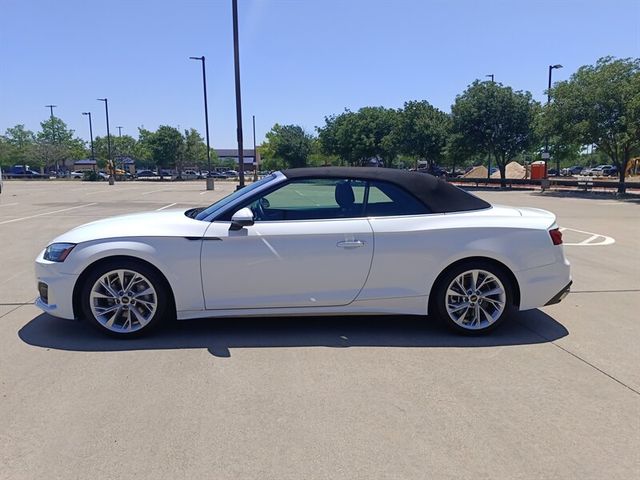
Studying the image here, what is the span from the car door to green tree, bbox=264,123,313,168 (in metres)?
60.1

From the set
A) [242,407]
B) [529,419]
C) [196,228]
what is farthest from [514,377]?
[196,228]

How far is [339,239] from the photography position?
4535mm

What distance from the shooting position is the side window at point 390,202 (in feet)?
15.6

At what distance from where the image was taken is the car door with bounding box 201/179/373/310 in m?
4.50

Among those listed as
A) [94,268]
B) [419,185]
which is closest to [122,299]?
[94,268]

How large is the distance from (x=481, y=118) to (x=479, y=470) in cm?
3600

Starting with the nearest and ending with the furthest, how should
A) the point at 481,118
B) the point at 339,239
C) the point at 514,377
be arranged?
the point at 514,377 < the point at 339,239 < the point at 481,118

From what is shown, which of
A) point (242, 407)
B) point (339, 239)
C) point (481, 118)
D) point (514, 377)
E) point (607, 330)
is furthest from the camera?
point (481, 118)

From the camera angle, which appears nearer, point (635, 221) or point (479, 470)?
point (479, 470)

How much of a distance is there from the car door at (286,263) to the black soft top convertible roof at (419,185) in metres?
0.52

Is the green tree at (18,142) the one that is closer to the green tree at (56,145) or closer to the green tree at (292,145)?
the green tree at (56,145)

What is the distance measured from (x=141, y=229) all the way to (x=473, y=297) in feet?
10.1

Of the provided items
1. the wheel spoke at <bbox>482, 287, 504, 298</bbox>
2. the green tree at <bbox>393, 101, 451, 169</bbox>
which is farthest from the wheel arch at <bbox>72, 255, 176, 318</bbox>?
the green tree at <bbox>393, 101, 451, 169</bbox>

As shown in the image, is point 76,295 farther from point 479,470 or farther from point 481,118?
point 481,118
